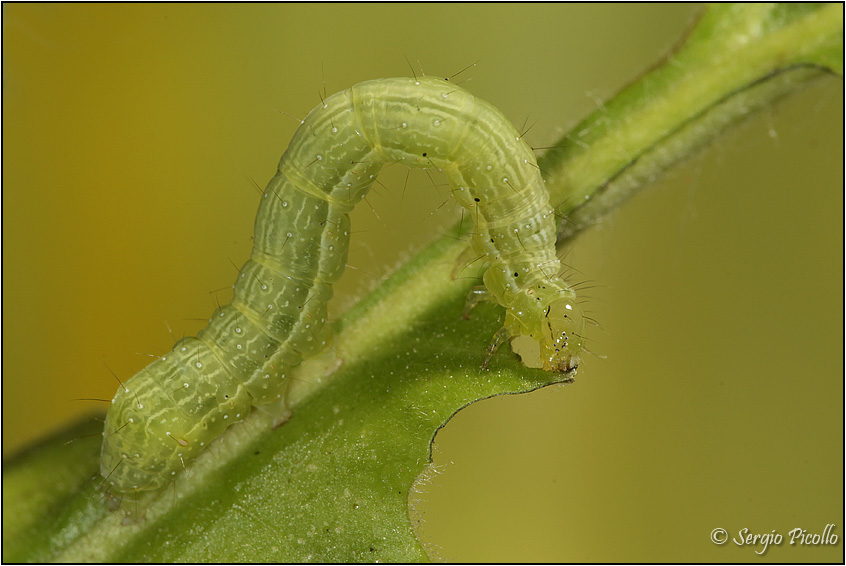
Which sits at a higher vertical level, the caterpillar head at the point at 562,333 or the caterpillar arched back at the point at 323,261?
the caterpillar arched back at the point at 323,261

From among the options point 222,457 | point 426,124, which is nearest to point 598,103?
point 426,124

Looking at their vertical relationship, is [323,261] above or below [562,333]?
above

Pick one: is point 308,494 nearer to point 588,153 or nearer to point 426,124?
point 426,124

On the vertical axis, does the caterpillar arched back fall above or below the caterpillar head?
above

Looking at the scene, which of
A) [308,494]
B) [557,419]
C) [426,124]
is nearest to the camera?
[308,494]

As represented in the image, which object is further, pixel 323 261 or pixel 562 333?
pixel 323 261
